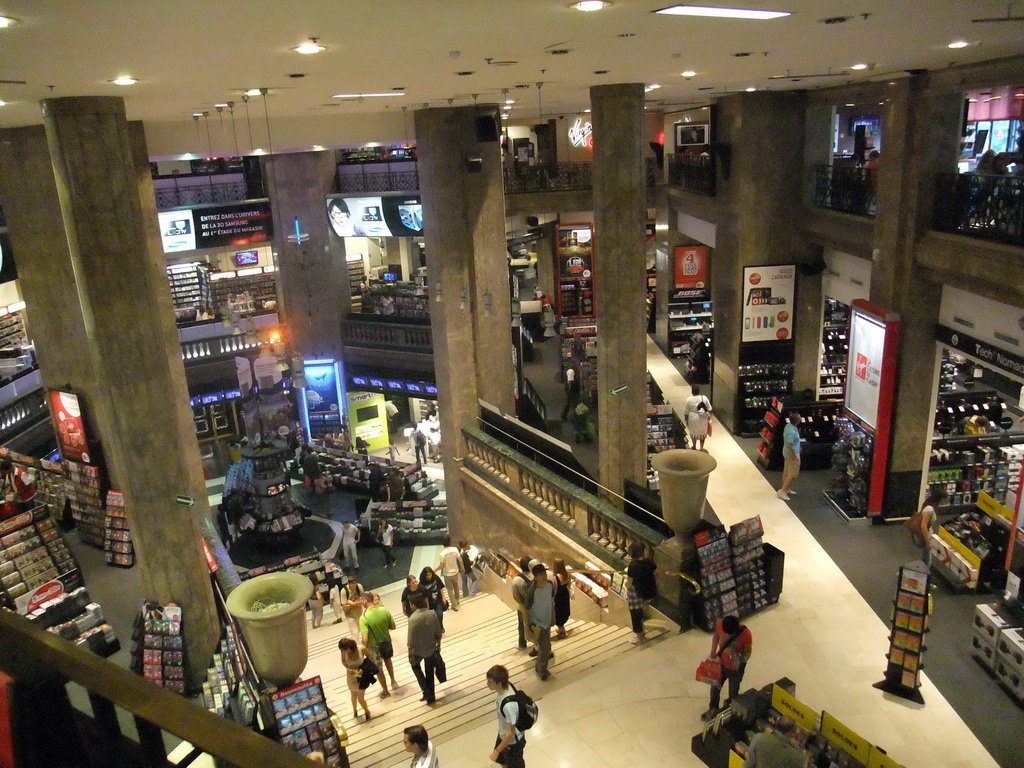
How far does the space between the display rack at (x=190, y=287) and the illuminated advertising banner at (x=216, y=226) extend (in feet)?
9.66

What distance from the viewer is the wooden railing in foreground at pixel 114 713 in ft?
4.23

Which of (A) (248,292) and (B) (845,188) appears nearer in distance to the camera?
(B) (845,188)

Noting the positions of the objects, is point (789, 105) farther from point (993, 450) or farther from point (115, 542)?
point (115, 542)

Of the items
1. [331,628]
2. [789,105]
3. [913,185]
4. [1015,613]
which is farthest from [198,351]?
[1015,613]

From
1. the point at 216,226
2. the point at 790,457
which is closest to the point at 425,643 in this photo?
the point at 790,457

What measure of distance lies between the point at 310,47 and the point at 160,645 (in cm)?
659

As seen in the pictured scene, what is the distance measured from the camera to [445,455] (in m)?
14.3

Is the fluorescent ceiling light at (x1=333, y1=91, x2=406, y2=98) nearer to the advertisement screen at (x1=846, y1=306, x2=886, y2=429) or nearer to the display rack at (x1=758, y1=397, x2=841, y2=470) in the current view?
the advertisement screen at (x1=846, y1=306, x2=886, y2=429)

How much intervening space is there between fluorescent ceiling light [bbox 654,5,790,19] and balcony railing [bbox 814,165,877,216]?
27.5 feet

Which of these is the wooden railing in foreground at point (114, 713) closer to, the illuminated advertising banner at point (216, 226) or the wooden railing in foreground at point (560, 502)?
the wooden railing in foreground at point (560, 502)

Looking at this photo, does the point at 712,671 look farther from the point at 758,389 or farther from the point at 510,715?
the point at 758,389

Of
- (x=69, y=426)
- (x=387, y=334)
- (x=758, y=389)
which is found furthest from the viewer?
(x=387, y=334)

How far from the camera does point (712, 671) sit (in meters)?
6.80

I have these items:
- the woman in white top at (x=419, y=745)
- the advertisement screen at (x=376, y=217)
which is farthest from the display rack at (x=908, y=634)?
the advertisement screen at (x=376, y=217)
